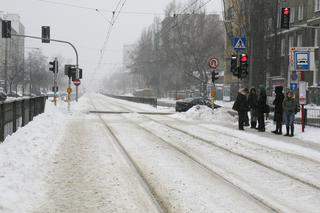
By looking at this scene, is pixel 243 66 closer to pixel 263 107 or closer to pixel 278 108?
pixel 263 107

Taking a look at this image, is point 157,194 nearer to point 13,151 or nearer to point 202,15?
point 13,151

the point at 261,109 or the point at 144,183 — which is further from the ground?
the point at 261,109

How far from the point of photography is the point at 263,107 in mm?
16906

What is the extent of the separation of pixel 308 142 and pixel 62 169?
341 inches

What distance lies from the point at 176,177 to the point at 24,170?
110 inches

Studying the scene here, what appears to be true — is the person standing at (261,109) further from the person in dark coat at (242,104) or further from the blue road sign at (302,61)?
the blue road sign at (302,61)

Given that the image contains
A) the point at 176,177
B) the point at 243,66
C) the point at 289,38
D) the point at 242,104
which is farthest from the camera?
the point at 289,38

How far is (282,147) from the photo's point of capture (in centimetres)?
1208

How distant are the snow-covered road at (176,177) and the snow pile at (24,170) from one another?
45 mm

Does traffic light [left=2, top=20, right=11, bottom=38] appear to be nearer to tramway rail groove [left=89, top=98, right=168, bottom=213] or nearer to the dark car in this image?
the dark car

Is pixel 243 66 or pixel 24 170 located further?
pixel 243 66

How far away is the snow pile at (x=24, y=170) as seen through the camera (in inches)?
227

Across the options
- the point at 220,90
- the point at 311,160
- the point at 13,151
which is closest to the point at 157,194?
the point at 13,151

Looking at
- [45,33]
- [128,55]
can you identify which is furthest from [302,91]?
[128,55]
